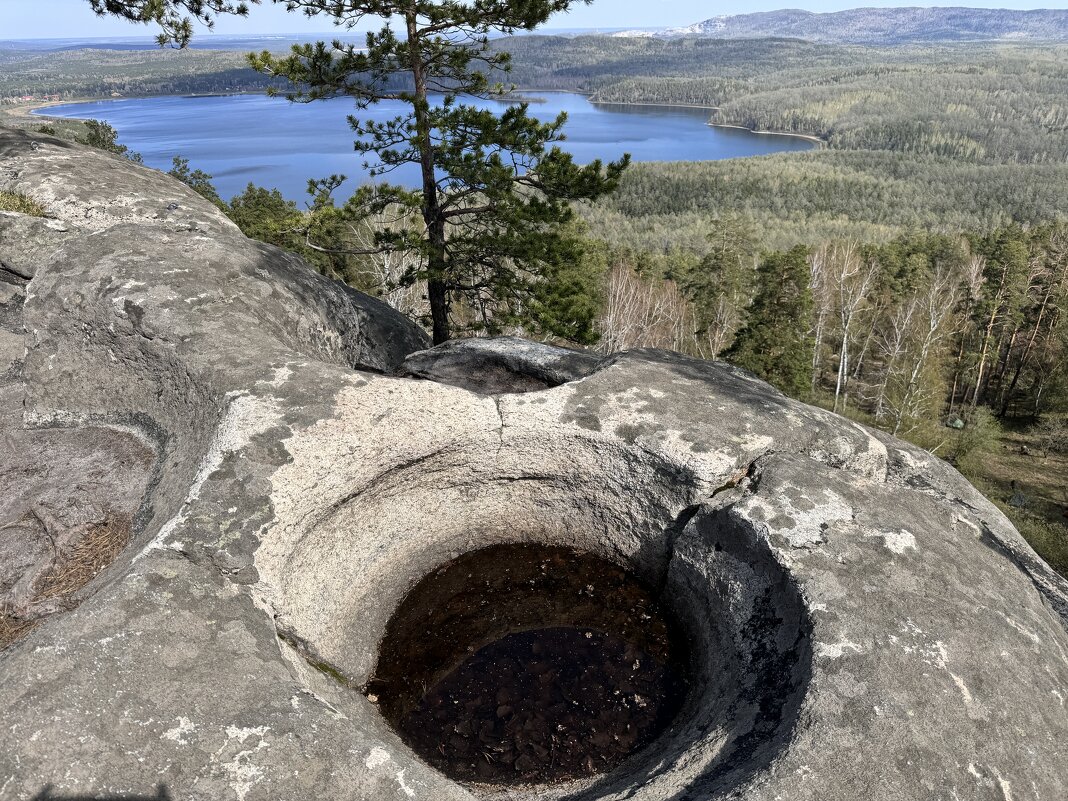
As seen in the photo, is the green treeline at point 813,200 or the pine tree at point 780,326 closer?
the pine tree at point 780,326

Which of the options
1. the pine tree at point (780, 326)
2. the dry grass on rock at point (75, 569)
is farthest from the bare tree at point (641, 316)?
the dry grass on rock at point (75, 569)

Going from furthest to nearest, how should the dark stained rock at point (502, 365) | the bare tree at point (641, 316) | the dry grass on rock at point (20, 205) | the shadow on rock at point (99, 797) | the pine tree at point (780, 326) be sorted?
the bare tree at point (641, 316)
the pine tree at point (780, 326)
the dry grass on rock at point (20, 205)
the dark stained rock at point (502, 365)
the shadow on rock at point (99, 797)

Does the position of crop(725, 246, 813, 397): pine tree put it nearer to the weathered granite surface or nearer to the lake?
the weathered granite surface

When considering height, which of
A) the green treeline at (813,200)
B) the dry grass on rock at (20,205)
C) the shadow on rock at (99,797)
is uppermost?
the dry grass on rock at (20,205)

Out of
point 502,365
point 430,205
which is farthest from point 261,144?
point 502,365

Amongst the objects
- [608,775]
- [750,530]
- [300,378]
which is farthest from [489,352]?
[608,775]

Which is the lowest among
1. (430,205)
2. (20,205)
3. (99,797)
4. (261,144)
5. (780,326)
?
(780,326)

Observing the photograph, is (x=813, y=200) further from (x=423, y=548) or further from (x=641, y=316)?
(x=423, y=548)

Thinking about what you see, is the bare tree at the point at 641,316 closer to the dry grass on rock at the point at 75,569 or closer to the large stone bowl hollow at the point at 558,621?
the large stone bowl hollow at the point at 558,621

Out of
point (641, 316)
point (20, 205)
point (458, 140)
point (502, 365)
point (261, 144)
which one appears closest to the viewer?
point (502, 365)
